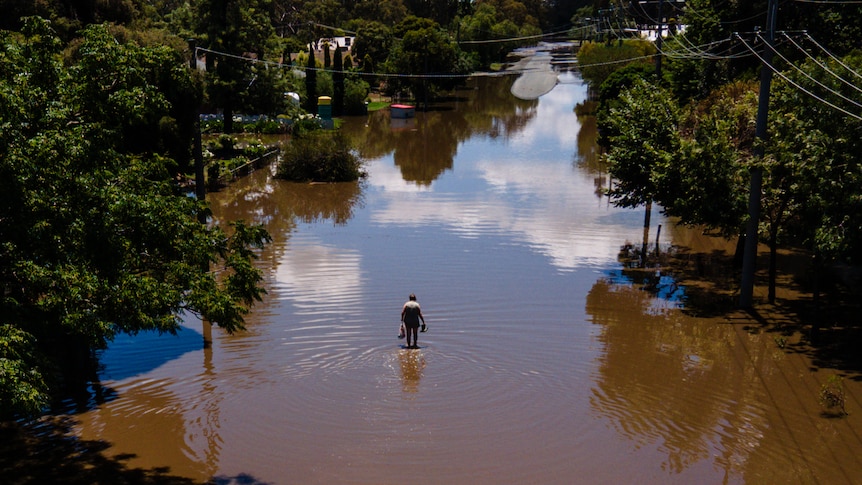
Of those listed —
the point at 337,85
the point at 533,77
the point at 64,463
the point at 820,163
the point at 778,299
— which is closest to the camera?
the point at 64,463

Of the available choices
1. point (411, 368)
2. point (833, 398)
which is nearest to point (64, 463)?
point (411, 368)

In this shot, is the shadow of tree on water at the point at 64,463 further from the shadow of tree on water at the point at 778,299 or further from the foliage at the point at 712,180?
the foliage at the point at 712,180

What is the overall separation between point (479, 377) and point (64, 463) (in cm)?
803

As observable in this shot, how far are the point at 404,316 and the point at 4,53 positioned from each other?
32.4 ft

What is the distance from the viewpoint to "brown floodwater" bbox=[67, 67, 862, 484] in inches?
558

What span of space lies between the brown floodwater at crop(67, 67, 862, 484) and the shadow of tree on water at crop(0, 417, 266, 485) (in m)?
0.29

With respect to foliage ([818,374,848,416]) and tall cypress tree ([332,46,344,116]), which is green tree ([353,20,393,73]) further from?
foliage ([818,374,848,416])

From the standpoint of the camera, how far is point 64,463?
13.9m

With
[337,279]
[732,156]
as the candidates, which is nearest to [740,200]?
[732,156]

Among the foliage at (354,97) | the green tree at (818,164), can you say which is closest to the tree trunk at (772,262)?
the green tree at (818,164)

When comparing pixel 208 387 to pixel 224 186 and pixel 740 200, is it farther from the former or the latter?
pixel 224 186

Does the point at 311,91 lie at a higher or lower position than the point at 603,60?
lower

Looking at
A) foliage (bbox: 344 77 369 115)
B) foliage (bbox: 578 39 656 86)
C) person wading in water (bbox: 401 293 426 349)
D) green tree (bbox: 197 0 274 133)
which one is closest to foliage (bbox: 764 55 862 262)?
person wading in water (bbox: 401 293 426 349)

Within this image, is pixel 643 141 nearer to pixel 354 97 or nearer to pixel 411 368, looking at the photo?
pixel 411 368
